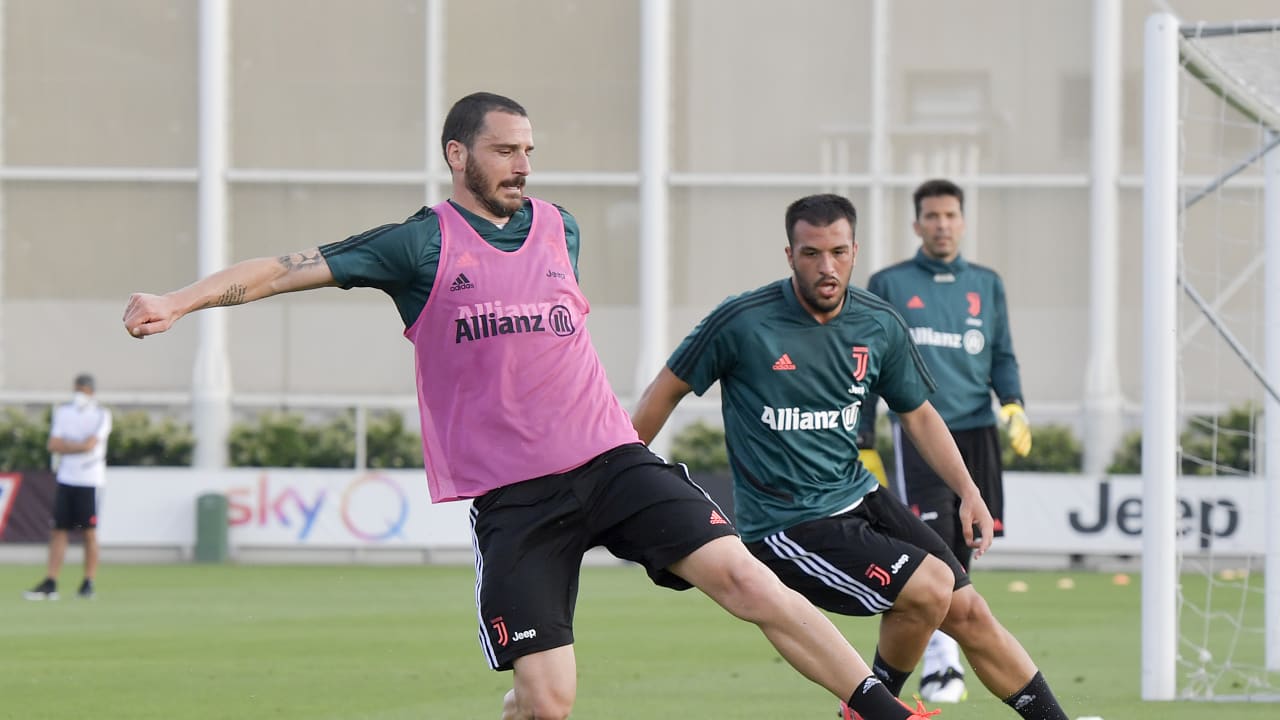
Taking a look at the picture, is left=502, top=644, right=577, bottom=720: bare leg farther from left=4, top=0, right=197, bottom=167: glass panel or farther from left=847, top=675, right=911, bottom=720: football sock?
left=4, top=0, right=197, bottom=167: glass panel

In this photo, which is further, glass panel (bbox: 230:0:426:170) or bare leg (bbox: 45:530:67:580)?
glass panel (bbox: 230:0:426:170)

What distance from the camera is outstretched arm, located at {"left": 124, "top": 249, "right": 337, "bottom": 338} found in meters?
5.05

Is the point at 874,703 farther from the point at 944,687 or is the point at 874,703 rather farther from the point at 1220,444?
the point at 1220,444

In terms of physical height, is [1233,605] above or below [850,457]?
below

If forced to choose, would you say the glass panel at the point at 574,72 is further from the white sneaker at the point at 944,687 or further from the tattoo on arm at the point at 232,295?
the tattoo on arm at the point at 232,295

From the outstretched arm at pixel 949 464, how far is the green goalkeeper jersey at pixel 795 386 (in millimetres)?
64

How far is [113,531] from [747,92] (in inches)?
400

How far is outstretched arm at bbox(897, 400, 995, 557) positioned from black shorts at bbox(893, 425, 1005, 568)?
1.83 metres

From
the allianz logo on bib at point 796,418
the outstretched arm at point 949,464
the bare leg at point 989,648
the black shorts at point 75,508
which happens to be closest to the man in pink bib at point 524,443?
the allianz logo on bib at point 796,418

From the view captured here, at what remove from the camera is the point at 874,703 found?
5.48 m

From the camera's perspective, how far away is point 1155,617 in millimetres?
8703

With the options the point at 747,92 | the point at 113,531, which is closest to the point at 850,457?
the point at 113,531

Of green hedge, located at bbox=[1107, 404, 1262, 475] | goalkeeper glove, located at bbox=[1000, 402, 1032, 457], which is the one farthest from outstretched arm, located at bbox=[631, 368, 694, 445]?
green hedge, located at bbox=[1107, 404, 1262, 475]

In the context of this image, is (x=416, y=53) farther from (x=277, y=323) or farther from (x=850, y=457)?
(x=850, y=457)
